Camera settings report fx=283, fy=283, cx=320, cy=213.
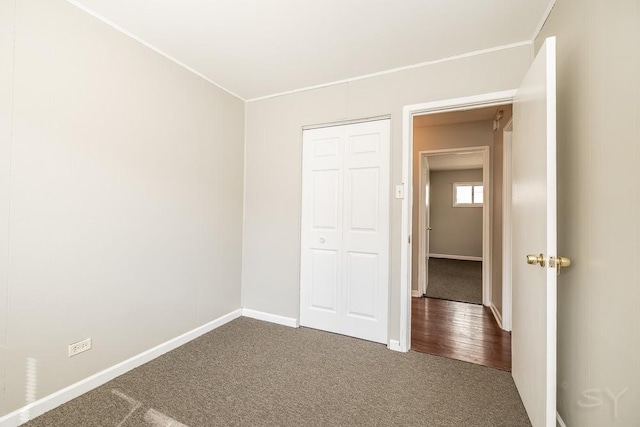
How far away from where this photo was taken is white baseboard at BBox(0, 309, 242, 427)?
1.57 meters

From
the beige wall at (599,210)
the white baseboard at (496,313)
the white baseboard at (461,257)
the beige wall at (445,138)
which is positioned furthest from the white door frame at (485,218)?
the white baseboard at (461,257)

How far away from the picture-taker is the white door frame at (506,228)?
9.71 feet

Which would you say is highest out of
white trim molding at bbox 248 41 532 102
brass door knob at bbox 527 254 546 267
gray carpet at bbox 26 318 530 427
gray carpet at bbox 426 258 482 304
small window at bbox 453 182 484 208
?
white trim molding at bbox 248 41 532 102

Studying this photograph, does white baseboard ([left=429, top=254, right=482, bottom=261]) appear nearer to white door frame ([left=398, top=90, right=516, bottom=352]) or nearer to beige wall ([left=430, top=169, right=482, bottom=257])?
beige wall ([left=430, top=169, right=482, bottom=257])

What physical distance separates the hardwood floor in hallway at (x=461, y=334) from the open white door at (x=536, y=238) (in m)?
0.52

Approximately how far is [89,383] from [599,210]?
302 cm

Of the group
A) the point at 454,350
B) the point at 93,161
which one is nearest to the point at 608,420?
the point at 454,350

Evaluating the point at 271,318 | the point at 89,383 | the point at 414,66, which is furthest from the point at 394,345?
the point at 414,66

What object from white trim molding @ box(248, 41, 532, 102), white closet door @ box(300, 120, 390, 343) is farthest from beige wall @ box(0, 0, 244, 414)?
white closet door @ box(300, 120, 390, 343)

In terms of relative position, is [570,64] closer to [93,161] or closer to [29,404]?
[93,161]

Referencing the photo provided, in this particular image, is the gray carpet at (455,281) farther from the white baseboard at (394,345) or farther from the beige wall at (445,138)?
the white baseboard at (394,345)

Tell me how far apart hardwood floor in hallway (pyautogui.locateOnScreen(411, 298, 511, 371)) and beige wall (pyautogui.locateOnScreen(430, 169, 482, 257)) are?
14.7 feet

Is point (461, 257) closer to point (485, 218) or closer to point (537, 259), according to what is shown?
point (485, 218)

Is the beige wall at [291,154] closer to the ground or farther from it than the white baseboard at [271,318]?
farther from it
